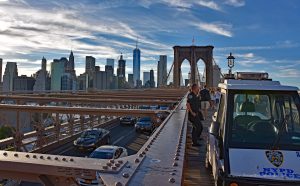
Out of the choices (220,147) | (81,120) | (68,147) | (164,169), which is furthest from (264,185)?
(81,120)

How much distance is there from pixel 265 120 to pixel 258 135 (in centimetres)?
28

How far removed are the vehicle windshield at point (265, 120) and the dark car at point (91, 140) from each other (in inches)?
637

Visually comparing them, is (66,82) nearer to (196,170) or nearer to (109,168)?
(196,170)

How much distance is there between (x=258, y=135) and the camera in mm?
3824

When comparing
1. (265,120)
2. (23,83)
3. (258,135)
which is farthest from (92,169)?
(23,83)

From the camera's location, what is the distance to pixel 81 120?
21391mm

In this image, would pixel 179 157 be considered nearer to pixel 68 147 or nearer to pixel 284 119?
pixel 284 119

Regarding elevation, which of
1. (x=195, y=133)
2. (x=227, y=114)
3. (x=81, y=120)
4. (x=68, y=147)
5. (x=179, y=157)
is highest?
(x=227, y=114)

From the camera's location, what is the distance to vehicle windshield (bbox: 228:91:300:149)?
372 centimetres

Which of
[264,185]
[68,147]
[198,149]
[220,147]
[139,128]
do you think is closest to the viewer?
[264,185]

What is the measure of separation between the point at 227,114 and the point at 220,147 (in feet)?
1.35

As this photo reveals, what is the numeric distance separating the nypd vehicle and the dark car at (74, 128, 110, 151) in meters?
15.9

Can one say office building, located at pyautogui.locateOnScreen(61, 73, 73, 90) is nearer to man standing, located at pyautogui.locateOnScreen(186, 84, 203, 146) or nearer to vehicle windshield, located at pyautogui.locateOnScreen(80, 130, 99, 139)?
vehicle windshield, located at pyautogui.locateOnScreen(80, 130, 99, 139)

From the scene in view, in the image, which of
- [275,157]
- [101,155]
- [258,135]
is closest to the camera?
[275,157]
